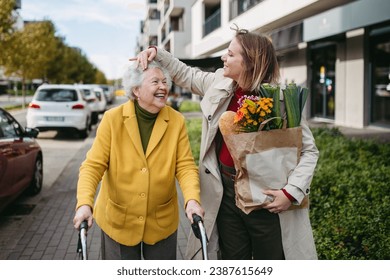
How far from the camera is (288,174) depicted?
2277mm

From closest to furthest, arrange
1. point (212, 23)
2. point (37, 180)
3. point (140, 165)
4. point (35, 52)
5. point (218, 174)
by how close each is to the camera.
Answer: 1. point (140, 165)
2. point (218, 174)
3. point (37, 180)
4. point (212, 23)
5. point (35, 52)

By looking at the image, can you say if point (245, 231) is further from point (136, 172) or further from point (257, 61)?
point (257, 61)

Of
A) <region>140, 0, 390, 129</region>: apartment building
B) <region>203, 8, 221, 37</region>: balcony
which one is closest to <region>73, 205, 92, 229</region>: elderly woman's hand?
<region>140, 0, 390, 129</region>: apartment building

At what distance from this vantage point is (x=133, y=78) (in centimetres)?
238

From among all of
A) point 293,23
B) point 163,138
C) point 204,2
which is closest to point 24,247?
point 163,138

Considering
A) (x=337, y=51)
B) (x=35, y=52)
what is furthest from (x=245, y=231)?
(x=35, y=52)

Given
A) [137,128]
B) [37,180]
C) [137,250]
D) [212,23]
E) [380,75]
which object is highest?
[212,23]

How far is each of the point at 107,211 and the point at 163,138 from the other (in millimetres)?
479

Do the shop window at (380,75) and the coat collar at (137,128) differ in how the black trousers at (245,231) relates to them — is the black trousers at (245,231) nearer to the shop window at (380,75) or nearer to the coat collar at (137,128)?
the coat collar at (137,128)

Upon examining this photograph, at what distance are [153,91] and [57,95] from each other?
12703 mm

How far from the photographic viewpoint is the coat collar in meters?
2.35

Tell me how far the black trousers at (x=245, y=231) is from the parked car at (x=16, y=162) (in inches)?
129

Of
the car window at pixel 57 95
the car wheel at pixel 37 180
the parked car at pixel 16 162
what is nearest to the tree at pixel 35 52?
the car window at pixel 57 95

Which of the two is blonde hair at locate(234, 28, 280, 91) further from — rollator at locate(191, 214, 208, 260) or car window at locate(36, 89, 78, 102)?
car window at locate(36, 89, 78, 102)
